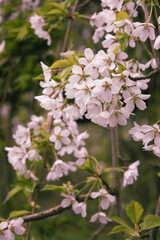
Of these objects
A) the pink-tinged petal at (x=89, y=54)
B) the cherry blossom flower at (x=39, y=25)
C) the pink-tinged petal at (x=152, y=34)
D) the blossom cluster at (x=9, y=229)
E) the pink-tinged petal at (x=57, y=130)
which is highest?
the cherry blossom flower at (x=39, y=25)

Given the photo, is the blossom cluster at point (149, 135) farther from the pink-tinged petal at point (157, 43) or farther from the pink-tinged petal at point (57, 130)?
the pink-tinged petal at point (57, 130)

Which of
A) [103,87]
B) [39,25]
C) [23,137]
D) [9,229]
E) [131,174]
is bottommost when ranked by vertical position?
[9,229]

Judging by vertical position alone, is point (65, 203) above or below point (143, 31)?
below

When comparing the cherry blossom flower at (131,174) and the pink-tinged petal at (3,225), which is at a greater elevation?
the cherry blossom flower at (131,174)

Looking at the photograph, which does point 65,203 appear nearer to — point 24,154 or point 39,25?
point 24,154

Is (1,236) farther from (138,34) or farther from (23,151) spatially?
(138,34)

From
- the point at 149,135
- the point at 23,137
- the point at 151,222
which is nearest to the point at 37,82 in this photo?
the point at 23,137

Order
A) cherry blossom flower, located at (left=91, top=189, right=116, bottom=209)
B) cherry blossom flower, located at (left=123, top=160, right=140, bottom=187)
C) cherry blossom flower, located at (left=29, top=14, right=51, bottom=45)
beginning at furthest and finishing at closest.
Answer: cherry blossom flower, located at (left=29, top=14, right=51, bottom=45), cherry blossom flower, located at (left=123, top=160, right=140, bottom=187), cherry blossom flower, located at (left=91, top=189, right=116, bottom=209)

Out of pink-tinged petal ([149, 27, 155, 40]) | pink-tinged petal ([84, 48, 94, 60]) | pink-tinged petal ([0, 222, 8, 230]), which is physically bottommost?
pink-tinged petal ([0, 222, 8, 230])

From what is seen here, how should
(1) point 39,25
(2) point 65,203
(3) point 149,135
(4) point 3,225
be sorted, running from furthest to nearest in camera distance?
(1) point 39,25 < (2) point 65,203 < (4) point 3,225 < (3) point 149,135

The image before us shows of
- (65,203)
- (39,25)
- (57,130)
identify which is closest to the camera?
(65,203)

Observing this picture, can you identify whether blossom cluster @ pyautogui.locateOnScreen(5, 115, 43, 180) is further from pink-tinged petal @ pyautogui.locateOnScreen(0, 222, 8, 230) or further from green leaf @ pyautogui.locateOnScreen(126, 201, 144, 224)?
green leaf @ pyautogui.locateOnScreen(126, 201, 144, 224)

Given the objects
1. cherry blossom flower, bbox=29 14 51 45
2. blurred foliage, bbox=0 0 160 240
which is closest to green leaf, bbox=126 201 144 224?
blurred foliage, bbox=0 0 160 240

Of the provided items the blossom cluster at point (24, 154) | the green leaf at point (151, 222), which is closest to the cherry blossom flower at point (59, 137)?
the blossom cluster at point (24, 154)
